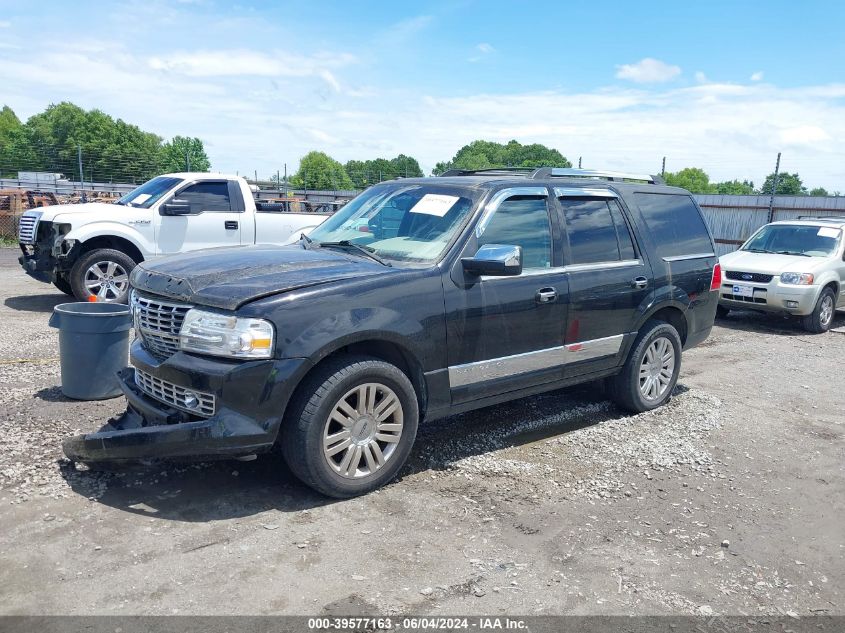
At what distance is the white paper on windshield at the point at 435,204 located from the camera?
16.3 ft

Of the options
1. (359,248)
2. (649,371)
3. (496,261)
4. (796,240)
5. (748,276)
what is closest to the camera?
(496,261)

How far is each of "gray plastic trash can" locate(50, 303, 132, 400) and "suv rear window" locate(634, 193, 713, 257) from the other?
4503 millimetres

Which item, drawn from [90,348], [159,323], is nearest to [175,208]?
[90,348]

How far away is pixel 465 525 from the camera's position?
4.02 metres

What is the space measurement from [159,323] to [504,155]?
99336 mm

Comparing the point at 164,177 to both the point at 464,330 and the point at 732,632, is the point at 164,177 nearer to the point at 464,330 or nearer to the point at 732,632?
the point at 464,330

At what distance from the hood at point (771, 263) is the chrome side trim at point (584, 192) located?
593cm

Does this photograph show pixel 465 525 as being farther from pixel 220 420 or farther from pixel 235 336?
pixel 235 336

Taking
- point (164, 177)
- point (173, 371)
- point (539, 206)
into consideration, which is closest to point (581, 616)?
point (173, 371)

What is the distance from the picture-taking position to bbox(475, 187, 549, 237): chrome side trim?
15.8 feet

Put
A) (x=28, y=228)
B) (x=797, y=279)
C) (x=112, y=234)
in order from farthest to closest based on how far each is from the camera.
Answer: (x=797, y=279) → (x=28, y=228) → (x=112, y=234)

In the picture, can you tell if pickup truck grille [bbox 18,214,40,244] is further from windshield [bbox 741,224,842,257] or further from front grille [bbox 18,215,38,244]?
windshield [bbox 741,224,842,257]

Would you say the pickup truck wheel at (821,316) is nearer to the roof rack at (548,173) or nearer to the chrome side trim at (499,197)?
the roof rack at (548,173)

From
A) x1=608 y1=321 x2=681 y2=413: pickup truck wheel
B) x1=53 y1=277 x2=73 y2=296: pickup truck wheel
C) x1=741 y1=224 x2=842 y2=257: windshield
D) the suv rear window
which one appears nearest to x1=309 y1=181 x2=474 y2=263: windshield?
the suv rear window
